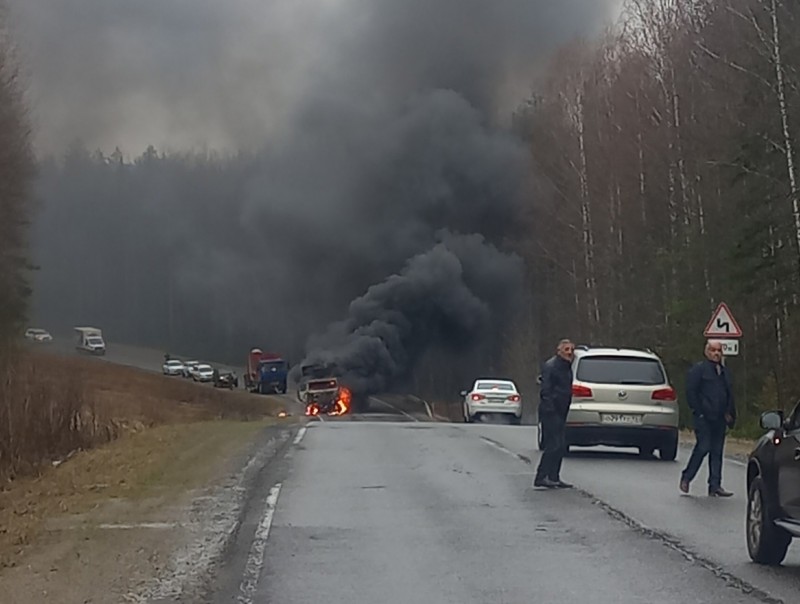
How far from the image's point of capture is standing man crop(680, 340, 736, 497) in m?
15.9

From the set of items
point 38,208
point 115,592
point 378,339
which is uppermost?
point 38,208

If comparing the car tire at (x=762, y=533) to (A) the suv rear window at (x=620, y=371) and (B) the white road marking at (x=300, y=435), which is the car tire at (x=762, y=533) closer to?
(A) the suv rear window at (x=620, y=371)

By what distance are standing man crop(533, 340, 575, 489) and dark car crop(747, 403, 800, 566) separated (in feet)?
18.1

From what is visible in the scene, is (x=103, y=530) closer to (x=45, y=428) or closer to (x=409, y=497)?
(x=409, y=497)

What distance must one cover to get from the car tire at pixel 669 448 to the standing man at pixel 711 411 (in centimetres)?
508

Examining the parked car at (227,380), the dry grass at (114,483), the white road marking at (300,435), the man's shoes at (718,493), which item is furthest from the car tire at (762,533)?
the parked car at (227,380)

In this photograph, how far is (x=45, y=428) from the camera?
22734 mm

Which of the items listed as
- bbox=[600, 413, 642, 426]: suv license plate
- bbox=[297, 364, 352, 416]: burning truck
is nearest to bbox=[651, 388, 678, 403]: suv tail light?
bbox=[600, 413, 642, 426]: suv license plate

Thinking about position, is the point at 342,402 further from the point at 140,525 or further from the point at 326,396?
the point at 140,525

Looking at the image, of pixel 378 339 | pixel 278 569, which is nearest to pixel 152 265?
pixel 378 339

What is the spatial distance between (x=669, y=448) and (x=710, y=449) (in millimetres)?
5514

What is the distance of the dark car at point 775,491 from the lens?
984 centimetres

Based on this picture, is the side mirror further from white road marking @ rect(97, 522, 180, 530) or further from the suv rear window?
the suv rear window

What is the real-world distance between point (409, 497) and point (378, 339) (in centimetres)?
3708
